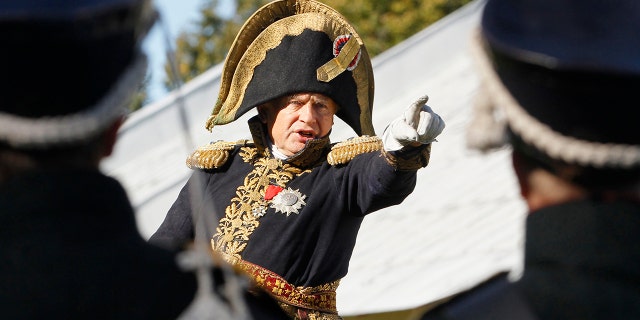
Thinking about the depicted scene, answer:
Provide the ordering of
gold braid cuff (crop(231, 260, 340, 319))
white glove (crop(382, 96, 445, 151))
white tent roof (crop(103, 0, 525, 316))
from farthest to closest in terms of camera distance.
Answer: white tent roof (crop(103, 0, 525, 316)), gold braid cuff (crop(231, 260, 340, 319)), white glove (crop(382, 96, 445, 151))

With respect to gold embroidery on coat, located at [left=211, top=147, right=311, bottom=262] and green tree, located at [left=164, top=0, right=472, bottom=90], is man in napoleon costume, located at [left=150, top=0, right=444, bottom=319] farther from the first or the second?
green tree, located at [left=164, top=0, right=472, bottom=90]

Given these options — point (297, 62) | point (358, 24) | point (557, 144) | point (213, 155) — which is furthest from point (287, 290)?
point (358, 24)

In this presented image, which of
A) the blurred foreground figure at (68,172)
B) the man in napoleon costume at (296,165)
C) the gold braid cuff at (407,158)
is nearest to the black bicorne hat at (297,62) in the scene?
the man in napoleon costume at (296,165)

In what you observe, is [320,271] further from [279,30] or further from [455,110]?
[455,110]

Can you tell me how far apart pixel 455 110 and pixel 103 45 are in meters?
6.98

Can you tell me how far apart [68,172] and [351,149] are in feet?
6.95

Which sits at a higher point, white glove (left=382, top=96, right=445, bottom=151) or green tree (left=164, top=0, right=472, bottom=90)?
white glove (left=382, top=96, right=445, bottom=151)

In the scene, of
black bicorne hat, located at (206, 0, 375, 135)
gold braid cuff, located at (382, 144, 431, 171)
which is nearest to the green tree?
black bicorne hat, located at (206, 0, 375, 135)

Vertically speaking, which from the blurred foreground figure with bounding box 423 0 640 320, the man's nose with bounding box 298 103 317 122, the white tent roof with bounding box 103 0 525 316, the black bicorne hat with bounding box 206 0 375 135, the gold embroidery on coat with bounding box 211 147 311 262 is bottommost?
the white tent roof with bounding box 103 0 525 316

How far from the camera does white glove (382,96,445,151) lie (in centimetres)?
369

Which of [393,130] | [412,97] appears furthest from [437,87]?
[393,130]

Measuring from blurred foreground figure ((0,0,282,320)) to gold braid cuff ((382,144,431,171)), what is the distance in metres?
1.64

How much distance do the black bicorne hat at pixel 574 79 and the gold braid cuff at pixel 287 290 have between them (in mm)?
2084

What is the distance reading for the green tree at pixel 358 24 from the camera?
17000 mm
